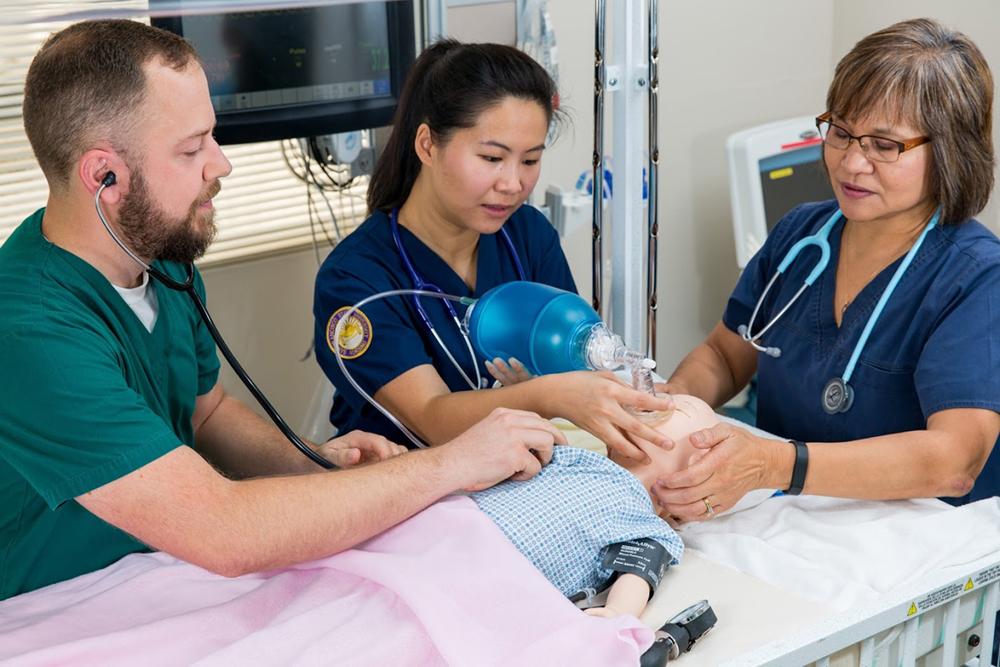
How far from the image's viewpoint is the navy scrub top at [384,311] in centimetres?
175

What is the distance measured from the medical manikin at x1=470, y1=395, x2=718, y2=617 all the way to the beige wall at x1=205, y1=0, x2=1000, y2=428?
155 centimetres

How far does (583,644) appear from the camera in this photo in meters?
1.16

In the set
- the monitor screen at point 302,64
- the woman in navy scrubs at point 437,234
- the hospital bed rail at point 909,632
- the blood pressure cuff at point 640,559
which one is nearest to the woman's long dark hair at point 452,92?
the woman in navy scrubs at point 437,234

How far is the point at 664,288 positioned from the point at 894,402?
1.86 meters

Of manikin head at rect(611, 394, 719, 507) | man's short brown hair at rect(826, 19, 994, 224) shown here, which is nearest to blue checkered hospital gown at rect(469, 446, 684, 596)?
manikin head at rect(611, 394, 719, 507)

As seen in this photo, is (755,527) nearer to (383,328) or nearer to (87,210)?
(383,328)

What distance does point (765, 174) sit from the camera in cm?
325

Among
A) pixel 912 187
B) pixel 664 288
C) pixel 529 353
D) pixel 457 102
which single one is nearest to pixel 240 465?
pixel 529 353

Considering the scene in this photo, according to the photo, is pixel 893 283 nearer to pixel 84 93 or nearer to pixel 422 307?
pixel 422 307

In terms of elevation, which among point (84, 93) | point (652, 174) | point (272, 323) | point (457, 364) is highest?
point (84, 93)

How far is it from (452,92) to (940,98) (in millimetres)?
774

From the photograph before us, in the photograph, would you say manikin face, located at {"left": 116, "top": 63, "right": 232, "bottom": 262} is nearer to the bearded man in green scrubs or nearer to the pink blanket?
the bearded man in green scrubs

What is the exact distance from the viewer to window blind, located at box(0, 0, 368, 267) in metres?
2.31

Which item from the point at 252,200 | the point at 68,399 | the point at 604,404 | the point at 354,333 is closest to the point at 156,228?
the point at 68,399
